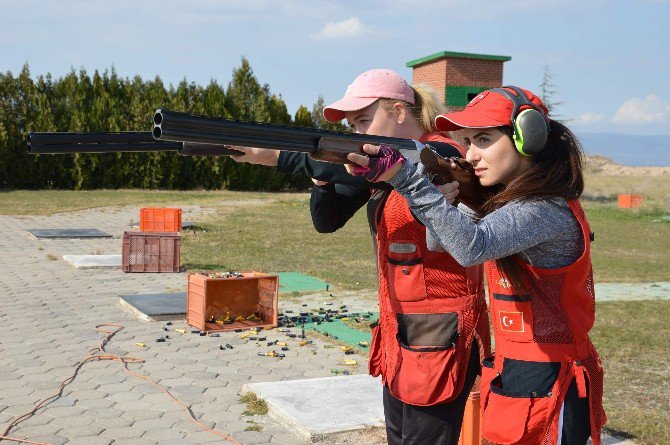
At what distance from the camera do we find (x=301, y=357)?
7547mm

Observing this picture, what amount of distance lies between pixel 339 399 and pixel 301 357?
1750mm

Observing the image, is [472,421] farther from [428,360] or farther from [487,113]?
[487,113]

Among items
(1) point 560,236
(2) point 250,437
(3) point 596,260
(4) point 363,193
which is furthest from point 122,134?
(3) point 596,260

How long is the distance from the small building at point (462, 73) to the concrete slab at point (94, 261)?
17.7 m

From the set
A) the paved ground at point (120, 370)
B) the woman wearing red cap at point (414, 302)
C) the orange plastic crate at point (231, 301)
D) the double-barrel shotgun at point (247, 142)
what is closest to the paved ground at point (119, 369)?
the paved ground at point (120, 370)

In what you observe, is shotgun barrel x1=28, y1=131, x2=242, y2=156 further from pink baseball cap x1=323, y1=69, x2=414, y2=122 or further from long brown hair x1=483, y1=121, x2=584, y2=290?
long brown hair x1=483, y1=121, x2=584, y2=290

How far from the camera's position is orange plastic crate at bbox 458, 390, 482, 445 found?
3.93 meters

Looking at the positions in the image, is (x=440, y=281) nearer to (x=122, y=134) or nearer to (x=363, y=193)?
(x=363, y=193)

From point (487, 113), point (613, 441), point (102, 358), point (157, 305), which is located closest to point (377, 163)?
point (487, 113)

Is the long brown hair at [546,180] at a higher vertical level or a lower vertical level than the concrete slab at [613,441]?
higher

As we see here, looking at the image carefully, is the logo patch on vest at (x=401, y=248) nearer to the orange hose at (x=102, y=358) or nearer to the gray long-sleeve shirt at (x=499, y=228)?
the gray long-sleeve shirt at (x=499, y=228)

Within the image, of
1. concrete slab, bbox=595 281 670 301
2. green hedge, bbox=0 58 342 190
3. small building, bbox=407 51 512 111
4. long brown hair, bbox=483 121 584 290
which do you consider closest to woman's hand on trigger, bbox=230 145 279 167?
long brown hair, bbox=483 121 584 290

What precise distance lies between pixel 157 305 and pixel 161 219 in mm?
7278

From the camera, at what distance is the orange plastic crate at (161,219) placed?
16156 mm
